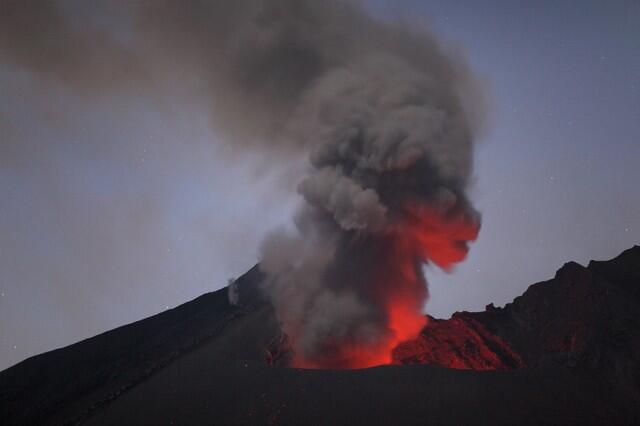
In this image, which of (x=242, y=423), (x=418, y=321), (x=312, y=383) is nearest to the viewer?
(x=242, y=423)

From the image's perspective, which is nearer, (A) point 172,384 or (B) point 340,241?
(A) point 172,384

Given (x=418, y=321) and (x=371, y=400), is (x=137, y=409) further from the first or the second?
(x=418, y=321)

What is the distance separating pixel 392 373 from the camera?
18906 millimetres

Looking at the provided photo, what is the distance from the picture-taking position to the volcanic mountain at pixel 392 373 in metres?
16.6

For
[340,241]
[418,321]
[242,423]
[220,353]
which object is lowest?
[242,423]

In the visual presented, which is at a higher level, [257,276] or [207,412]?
[257,276]

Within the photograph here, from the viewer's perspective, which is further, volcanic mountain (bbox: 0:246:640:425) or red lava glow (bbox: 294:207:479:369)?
red lava glow (bbox: 294:207:479:369)

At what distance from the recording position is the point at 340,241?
29.6 metres

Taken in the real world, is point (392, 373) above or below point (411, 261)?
below

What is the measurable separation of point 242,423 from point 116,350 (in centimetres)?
1862

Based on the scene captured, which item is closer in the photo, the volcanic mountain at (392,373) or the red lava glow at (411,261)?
the volcanic mountain at (392,373)

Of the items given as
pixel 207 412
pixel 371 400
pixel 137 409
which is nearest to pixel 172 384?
pixel 137 409

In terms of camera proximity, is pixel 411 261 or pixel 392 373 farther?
pixel 411 261

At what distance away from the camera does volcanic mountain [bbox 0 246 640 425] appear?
54.4ft
